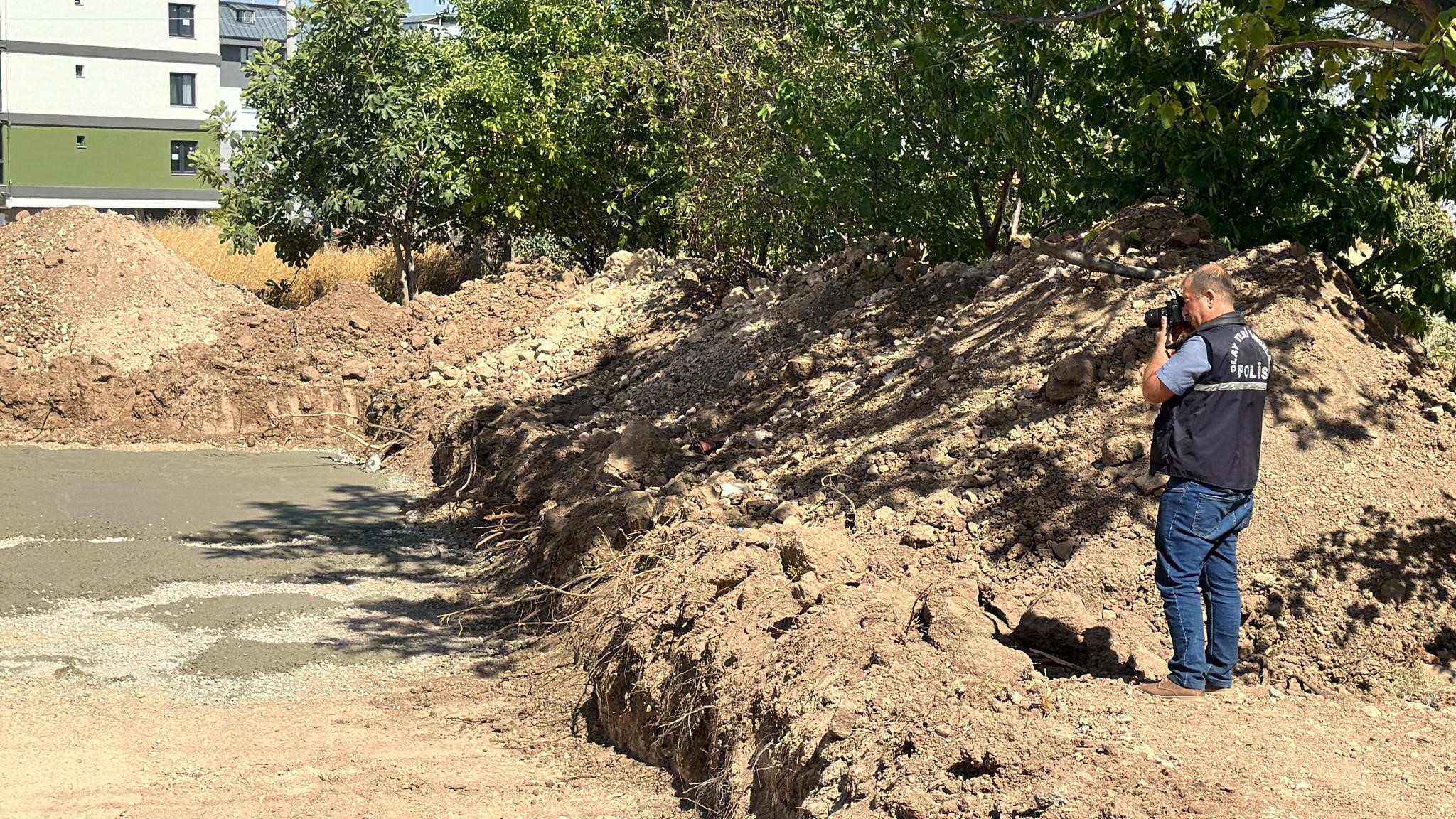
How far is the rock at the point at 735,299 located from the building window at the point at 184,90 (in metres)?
39.5

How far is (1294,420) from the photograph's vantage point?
666cm

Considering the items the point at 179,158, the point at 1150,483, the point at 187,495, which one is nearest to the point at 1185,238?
the point at 1150,483

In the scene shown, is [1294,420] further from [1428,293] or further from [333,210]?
[333,210]

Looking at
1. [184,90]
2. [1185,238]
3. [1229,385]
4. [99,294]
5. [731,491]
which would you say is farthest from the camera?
[184,90]

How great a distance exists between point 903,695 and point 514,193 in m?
13.7

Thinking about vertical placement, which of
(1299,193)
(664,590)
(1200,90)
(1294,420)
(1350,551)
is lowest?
(664,590)

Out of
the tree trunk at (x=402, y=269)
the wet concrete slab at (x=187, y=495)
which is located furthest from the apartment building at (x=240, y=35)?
the wet concrete slab at (x=187, y=495)

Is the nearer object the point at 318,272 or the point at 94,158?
the point at 318,272

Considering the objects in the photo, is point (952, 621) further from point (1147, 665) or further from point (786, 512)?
point (786, 512)

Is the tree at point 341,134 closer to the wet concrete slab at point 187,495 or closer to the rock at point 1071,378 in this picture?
the wet concrete slab at point 187,495

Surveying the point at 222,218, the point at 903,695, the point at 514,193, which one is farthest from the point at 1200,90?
the point at 222,218

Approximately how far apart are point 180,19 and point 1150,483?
48.8 m

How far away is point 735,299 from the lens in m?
14.4

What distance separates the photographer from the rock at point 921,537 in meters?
6.90
